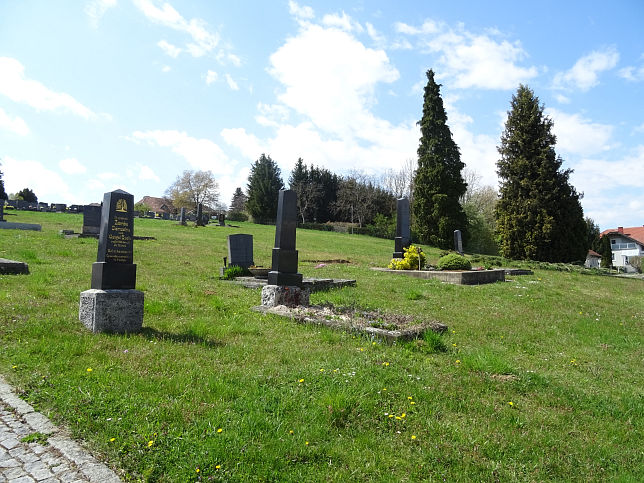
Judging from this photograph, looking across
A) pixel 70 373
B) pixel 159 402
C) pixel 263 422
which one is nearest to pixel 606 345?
pixel 263 422

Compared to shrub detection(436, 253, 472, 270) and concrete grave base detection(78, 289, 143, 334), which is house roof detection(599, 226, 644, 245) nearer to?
shrub detection(436, 253, 472, 270)

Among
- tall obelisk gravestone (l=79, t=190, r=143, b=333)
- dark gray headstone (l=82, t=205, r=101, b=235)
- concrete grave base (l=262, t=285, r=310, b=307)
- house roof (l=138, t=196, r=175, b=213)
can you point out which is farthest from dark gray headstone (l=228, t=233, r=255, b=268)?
house roof (l=138, t=196, r=175, b=213)

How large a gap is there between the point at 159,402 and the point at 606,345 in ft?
23.6

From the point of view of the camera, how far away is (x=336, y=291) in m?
11.3

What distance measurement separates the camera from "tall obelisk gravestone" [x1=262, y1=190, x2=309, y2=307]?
28.7ft

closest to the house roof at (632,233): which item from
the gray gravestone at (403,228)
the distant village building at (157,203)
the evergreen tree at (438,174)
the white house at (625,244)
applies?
the white house at (625,244)

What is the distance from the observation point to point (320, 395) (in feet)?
13.7

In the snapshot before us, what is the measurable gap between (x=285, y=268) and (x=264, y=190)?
5190 cm

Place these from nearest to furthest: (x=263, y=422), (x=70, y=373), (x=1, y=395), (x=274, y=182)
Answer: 1. (x=263, y=422)
2. (x=1, y=395)
3. (x=70, y=373)
4. (x=274, y=182)

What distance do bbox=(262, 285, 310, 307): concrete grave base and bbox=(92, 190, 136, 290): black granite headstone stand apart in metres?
2.86

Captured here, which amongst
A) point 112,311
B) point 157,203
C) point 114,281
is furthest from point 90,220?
point 157,203

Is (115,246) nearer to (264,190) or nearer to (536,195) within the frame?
(536,195)

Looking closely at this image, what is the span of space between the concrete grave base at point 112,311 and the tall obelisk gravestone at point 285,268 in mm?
2880

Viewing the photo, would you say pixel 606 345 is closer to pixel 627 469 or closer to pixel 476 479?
pixel 627 469
